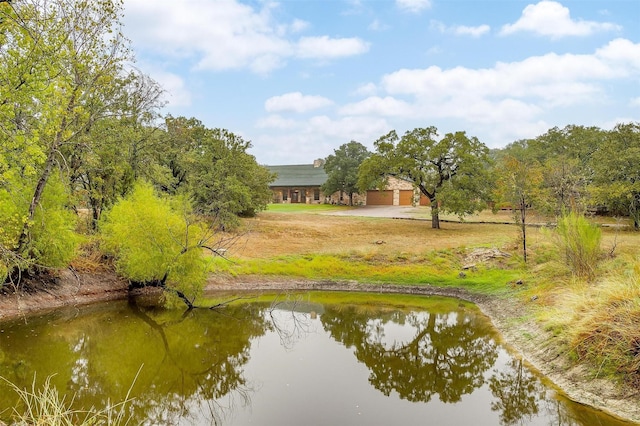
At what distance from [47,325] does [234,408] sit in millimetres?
8140

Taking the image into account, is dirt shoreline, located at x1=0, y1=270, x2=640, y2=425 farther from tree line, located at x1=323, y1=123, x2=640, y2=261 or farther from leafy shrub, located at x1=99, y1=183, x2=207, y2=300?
tree line, located at x1=323, y1=123, x2=640, y2=261

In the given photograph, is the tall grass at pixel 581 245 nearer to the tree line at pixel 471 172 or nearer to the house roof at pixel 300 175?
the tree line at pixel 471 172

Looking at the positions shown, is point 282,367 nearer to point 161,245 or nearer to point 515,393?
point 515,393

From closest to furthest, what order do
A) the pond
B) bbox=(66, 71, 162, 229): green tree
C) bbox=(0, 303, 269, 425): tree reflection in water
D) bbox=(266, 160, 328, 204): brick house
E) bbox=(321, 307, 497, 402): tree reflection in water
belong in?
the pond < bbox=(0, 303, 269, 425): tree reflection in water < bbox=(321, 307, 497, 402): tree reflection in water < bbox=(66, 71, 162, 229): green tree < bbox=(266, 160, 328, 204): brick house

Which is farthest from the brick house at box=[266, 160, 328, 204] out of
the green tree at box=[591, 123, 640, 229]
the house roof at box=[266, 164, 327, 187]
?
the green tree at box=[591, 123, 640, 229]

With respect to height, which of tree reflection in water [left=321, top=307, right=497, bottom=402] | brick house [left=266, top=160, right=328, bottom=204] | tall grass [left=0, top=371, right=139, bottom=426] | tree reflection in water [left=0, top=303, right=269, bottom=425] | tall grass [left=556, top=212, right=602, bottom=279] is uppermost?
brick house [left=266, top=160, right=328, bottom=204]

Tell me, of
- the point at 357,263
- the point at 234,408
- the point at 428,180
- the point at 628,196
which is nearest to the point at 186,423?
the point at 234,408

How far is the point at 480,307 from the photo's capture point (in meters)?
17.6

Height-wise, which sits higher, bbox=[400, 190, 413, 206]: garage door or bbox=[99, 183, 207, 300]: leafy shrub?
bbox=[400, 190, 413, 206]: garage door

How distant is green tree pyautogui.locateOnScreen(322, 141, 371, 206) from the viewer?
53.9m

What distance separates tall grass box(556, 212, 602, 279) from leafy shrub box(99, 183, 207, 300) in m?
11.8

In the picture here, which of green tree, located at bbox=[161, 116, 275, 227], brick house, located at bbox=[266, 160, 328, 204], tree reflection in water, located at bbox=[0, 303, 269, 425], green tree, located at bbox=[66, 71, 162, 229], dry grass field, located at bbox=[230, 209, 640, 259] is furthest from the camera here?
brick house, located at bbox=[266, 160, 328, 204]

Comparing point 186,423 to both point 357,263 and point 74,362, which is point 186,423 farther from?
point 357,263

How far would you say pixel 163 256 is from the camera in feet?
53.8
